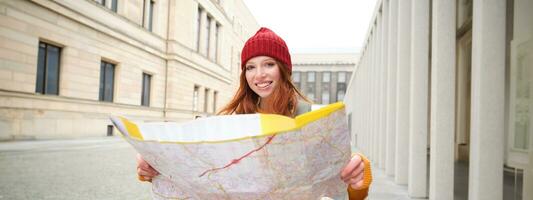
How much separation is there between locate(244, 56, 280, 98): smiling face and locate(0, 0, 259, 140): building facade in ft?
45.5

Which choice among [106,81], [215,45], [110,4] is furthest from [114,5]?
[215,45]

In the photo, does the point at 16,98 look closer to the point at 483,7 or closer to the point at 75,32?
the point at 75,32

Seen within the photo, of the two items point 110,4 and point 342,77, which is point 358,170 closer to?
point 110,4

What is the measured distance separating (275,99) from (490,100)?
284 cm

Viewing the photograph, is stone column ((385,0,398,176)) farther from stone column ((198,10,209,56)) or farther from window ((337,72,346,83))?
window ((337,72,346,83))

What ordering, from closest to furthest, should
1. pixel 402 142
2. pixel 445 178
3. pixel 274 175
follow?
pixel 274 175 < pixel 445 178 < pixel 402 142

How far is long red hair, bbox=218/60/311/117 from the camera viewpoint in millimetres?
1991

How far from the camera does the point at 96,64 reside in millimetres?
18156

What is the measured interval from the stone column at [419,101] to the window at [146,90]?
20691 millimetres

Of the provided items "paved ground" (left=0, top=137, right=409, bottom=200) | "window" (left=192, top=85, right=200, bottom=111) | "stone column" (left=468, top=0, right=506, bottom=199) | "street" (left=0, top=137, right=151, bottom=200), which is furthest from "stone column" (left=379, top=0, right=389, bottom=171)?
"window" (left=192, top=85, right=200, bottom=111)

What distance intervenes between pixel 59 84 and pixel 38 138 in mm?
2827

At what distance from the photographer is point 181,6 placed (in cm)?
2734

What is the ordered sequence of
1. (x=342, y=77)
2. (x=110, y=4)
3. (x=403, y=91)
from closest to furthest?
(x=403, y=91) → (x=110, y=4) → (x=342, y=77)

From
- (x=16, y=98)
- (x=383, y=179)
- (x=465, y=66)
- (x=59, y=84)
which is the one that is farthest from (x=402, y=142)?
(x=59, y=84)
